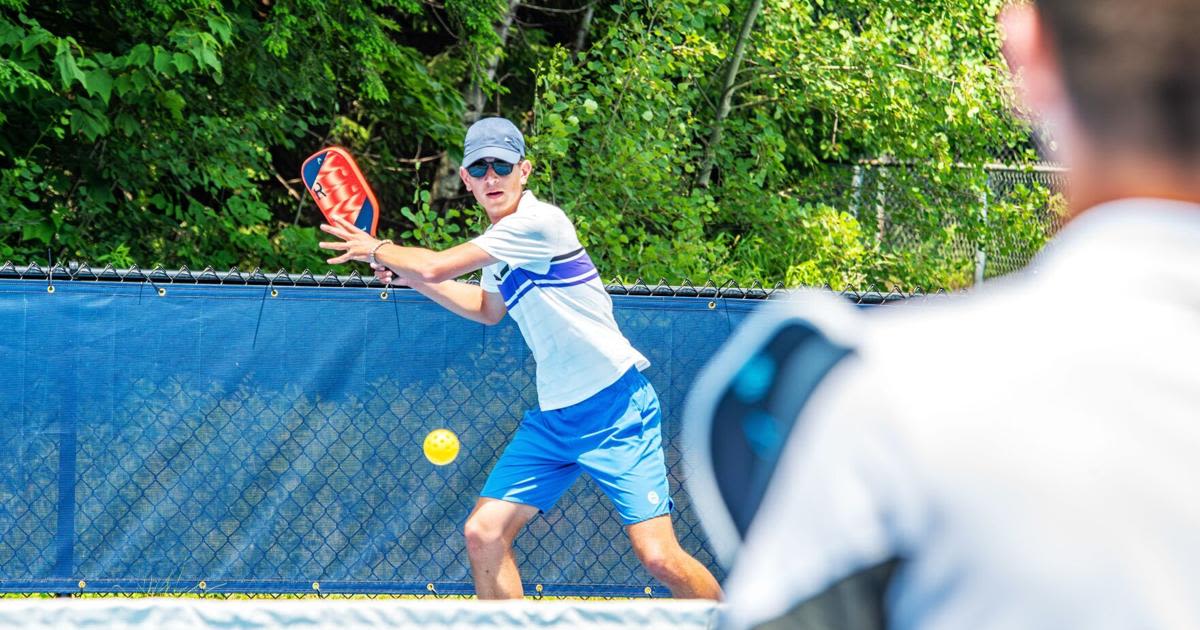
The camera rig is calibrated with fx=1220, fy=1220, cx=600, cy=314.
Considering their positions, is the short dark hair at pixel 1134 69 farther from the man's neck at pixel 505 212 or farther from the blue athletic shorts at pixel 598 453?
the man's neck at pixel 505 212

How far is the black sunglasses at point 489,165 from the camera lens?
4.69 meters

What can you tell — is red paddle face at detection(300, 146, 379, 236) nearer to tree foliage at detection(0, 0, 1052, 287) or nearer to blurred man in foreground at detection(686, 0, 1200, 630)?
tree foliage at detection(0, 0, 1052, 287)

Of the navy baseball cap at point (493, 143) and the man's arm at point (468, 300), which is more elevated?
the navy baseball cap at point (493, 143)

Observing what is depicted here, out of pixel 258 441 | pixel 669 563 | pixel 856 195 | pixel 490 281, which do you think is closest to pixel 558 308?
pixel 490 281

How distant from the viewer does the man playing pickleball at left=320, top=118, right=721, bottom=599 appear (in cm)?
441

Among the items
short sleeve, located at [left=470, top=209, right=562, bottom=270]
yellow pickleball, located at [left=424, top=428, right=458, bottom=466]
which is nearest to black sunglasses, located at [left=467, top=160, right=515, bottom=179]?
short sleeve, located at [left=470, top=209, right=562, bottom=270]

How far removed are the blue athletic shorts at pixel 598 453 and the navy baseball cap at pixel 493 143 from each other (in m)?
0.97

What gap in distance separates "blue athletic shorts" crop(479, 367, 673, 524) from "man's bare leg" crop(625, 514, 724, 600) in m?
0.07

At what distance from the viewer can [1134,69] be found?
0.77 m

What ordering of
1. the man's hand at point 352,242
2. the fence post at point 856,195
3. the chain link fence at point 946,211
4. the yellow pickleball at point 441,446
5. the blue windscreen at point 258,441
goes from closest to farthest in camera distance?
1. the man's hand at point 352,242
2. the blue windscreen at point 258,441
3. the yellow pickleball at point 441,446
4. the chain link fence at point 946,211
5. the fence post at point 856,195

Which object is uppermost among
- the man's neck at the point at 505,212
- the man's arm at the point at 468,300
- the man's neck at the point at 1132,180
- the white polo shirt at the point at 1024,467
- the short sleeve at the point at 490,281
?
the man's neck at the point at 1132,180

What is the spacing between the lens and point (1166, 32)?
76 cm

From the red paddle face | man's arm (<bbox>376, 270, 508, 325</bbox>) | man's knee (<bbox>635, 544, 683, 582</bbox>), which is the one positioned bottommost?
man's knee (<bbox>635, 544, 683, 582</bbox>)

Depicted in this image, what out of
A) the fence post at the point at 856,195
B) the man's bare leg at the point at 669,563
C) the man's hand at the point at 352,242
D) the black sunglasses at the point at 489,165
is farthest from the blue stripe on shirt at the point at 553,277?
the fence post at the point at 856,195
